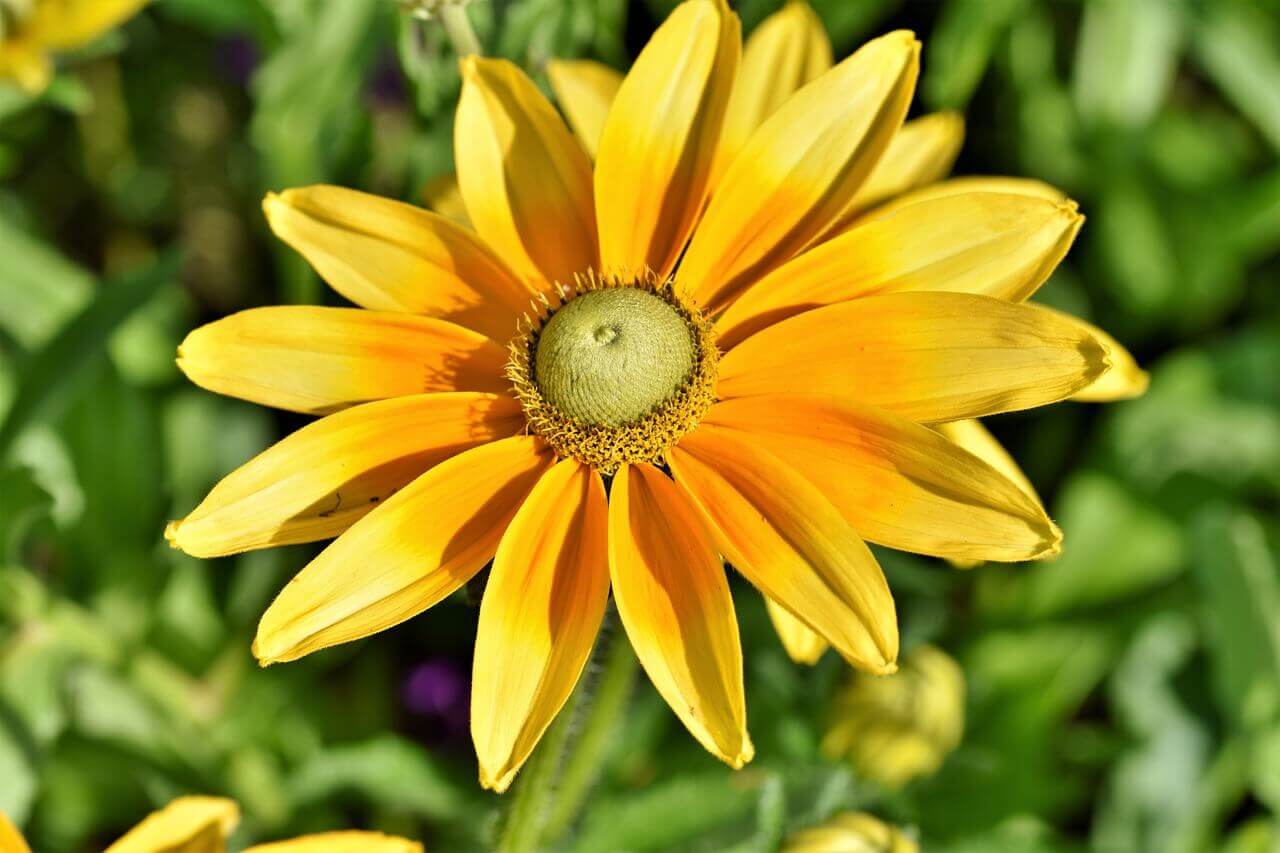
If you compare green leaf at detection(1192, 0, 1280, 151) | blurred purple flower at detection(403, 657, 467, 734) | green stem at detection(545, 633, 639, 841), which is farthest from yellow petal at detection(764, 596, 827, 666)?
green leaf at detection(1192, 0, 1280, 151)

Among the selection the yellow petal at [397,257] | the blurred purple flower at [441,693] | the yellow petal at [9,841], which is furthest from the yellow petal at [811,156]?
the blurred purple flower at [441,693]

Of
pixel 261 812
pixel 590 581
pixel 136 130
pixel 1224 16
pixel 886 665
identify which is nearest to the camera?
pixel 886 665

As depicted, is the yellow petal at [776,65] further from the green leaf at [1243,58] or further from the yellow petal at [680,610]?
the green leaf at [1243,58]

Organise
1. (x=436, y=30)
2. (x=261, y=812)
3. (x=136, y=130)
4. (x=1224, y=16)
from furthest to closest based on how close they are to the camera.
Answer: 1. (x=136, y=130)
2. (x=1224, y=16)
3. (x=261, y=812)
4. (x=436, y=30)

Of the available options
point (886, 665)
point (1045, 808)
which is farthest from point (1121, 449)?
point (886, 665)

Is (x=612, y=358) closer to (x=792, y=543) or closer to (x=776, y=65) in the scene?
(x=792, y=543)

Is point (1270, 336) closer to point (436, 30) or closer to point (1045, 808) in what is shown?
point (1045, 808)
